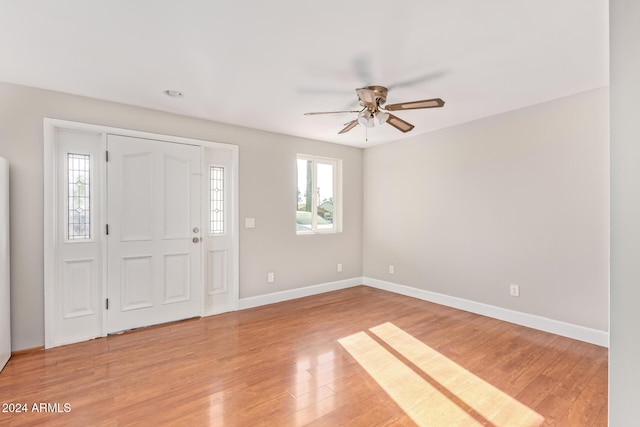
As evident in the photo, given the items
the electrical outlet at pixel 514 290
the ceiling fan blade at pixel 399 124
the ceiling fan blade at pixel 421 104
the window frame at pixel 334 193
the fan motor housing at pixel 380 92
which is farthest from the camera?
the window frame at pixel 334 193

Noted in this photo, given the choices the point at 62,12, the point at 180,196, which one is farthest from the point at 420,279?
the point at 62,12

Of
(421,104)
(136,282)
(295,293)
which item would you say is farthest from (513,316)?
(136,282)

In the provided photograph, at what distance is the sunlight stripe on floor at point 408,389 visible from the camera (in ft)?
6.40

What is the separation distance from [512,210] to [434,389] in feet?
7.64

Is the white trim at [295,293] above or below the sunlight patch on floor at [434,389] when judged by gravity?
above

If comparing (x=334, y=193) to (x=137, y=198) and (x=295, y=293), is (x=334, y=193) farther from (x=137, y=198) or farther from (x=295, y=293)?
(x=137, y=198)

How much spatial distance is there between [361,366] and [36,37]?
3371mm

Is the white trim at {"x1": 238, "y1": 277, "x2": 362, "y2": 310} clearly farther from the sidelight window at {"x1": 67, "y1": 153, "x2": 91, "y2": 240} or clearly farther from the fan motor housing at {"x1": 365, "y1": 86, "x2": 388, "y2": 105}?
the fan motor housing at {"x1": 365, "y1": 86, "x2": 388, "y2": 105}

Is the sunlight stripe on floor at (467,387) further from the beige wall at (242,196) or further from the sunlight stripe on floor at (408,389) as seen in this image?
the beige wall at (242,196)

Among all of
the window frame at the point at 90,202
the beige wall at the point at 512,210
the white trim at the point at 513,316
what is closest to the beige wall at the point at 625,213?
the beige wall at the point at 512,210

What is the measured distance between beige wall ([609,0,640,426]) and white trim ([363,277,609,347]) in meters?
2.85

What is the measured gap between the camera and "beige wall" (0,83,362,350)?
9.27 ft

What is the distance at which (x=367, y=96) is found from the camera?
2578mm

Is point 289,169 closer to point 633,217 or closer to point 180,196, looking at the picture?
point 180,196
